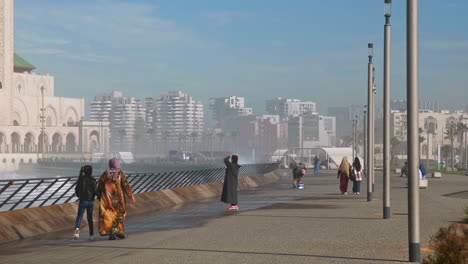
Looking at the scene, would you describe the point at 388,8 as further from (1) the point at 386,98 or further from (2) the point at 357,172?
(2) the point at 357,172

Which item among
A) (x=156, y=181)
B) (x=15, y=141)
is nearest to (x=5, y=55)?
(x=15, y=141)

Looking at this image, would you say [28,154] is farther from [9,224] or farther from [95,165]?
[9,224]

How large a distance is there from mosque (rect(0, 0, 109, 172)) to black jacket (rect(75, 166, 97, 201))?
12367 cm

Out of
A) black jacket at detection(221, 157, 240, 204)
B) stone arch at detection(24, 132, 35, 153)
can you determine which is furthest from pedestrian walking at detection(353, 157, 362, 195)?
stone arch at detection(24, 132, 35, 153)

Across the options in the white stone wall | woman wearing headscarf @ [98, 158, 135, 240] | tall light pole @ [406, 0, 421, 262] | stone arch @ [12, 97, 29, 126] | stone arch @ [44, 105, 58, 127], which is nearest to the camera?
tall light pole @ [406, 0, 421, 262]

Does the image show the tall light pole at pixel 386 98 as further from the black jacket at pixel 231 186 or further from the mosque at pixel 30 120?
the mosque at pixel 30 120

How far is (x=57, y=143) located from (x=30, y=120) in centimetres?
1052

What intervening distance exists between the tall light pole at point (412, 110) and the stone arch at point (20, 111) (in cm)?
17015

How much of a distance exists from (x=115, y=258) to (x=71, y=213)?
950cm

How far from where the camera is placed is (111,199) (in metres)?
17.5

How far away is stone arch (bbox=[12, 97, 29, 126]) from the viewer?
178125mm

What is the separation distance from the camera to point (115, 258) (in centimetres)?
1427

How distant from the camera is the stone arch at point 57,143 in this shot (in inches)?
7417

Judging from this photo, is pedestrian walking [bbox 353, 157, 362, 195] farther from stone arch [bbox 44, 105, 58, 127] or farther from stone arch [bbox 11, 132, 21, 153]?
stone arch [bbox 44, 105, 58, 127]
